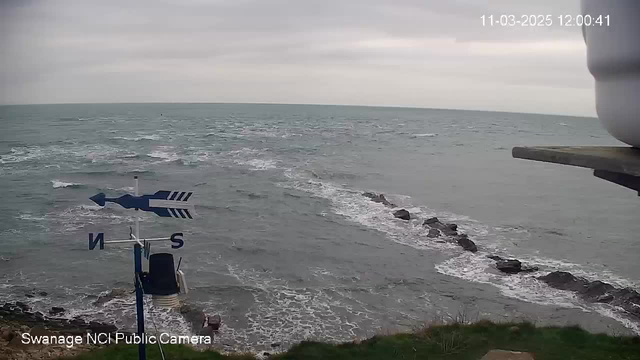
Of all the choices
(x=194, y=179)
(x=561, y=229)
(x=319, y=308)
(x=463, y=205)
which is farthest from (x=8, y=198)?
(x=561, y=229)

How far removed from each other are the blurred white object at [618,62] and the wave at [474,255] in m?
12.1

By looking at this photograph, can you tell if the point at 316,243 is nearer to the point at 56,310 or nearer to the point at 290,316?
the point at 290,316

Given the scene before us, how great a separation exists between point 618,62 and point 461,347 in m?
6.55

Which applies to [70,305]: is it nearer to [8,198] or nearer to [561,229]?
[8,198]

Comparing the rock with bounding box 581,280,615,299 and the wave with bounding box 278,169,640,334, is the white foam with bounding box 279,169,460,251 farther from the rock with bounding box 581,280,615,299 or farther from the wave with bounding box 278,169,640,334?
the rock with bounding box 581,280,615,299

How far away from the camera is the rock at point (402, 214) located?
2366cm

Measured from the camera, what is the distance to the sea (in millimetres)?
13562

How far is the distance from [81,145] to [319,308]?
43.0 m

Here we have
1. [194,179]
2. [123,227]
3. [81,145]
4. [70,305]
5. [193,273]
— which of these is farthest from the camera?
[81,145]

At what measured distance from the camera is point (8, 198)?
88.4 feet

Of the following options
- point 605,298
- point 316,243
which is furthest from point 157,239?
point 316,243

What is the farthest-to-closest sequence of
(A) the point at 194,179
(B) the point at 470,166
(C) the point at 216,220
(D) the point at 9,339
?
(B) the point at 470,166 < (A) the point at 194,179 < (C) the point at 216,220 < (D) the point at 9,339

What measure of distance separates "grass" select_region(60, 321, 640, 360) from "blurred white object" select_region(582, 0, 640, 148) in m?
5.80

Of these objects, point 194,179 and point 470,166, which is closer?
point 194,179
